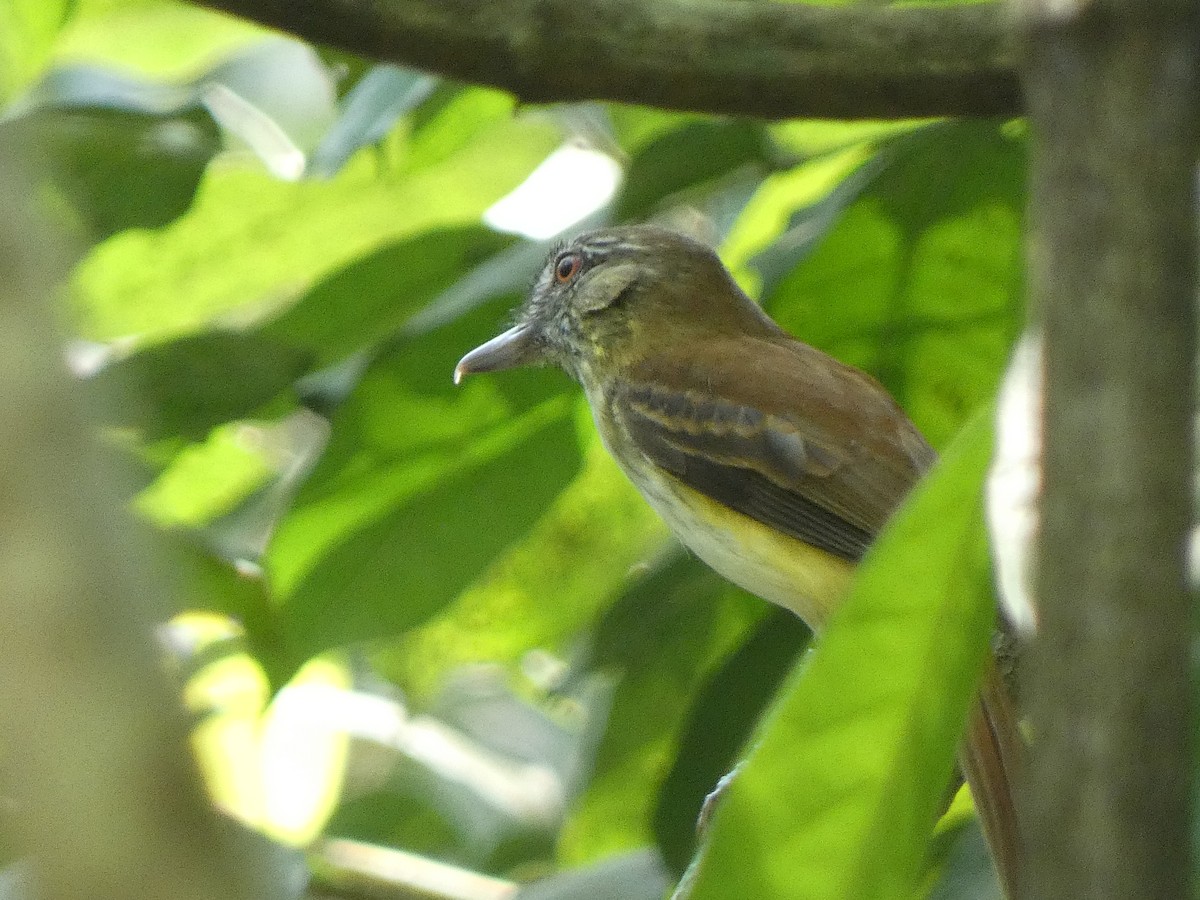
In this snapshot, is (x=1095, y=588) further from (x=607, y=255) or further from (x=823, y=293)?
(x=607, y=255)

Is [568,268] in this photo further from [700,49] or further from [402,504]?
[700,49]

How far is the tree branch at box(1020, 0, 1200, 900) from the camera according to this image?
2.48ft

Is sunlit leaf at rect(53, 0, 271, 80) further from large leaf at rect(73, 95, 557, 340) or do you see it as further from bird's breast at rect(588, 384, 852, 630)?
bird's breast at rect(588, 384, 852, 630)

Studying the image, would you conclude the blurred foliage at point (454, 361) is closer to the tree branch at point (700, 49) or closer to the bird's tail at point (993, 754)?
the bird's tail at point (993, 754)

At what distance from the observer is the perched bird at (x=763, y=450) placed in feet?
9.61

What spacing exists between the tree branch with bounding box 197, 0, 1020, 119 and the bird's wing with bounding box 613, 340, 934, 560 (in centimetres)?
99

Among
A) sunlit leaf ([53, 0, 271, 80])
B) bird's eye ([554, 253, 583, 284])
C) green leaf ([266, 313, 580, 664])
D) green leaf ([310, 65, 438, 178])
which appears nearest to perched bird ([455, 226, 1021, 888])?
green leaf ([266, 313, 580, 664])

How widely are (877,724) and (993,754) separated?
1.25 meters

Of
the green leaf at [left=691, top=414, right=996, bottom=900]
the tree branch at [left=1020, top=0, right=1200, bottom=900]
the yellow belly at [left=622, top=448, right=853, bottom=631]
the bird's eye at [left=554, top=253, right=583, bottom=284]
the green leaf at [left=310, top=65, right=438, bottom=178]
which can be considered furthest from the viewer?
the bird's eye at [left=554, top=253, right=583, bottom=284]

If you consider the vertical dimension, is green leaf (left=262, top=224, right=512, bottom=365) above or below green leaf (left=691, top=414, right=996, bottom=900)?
below

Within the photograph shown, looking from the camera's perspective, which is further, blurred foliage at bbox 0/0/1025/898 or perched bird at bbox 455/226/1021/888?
perched bird at bbox 455/226/1021/888

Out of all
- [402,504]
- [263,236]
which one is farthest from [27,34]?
[402,504]

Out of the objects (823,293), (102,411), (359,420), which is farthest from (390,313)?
(102,411)

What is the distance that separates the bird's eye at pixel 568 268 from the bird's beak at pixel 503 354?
41cm
